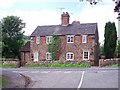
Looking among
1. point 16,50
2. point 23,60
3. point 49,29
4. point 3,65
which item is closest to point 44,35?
point 49,29

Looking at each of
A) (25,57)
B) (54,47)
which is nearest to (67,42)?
(54,47)

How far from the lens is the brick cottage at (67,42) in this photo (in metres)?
51.9

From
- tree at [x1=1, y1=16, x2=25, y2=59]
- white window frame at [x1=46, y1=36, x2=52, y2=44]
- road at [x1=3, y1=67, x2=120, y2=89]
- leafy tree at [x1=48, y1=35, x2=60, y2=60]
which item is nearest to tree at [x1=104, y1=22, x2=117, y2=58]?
leafy tree at [x1=48, y1=35, x2=60, y2=60]

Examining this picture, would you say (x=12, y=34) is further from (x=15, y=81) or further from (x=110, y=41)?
(x=15, y=81)

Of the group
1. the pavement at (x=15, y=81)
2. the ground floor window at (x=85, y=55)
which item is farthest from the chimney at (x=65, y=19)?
the pavement at (x=15, y=81)

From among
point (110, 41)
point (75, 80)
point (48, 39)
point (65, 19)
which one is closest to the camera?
point (75, 80)

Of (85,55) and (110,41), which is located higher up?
(110,41)

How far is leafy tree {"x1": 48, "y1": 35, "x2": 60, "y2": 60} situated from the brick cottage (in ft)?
2.06

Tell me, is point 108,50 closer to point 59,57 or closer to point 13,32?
point 59,57

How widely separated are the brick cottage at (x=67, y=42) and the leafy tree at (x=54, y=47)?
63cm

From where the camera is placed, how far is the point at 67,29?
180 ft

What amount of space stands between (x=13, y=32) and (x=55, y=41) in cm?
2560

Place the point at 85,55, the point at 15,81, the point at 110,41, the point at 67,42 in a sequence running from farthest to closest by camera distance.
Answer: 1. the point at 110,41
2. the point at 67,42
3. the point at 85,55
4. the point at 15,81

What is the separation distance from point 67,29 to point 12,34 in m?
24.7
